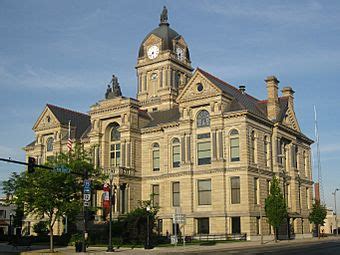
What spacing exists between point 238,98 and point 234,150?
8484 mm

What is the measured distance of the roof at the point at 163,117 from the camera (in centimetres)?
7106

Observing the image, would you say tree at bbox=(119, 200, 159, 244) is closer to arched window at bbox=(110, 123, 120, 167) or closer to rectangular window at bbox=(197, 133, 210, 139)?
rectangular window at bbox=(197, 133, 210, 139)

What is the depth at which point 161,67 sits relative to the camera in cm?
9062

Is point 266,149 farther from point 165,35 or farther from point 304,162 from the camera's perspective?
point 165,35

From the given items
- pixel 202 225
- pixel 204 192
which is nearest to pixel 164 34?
pixel 204 192

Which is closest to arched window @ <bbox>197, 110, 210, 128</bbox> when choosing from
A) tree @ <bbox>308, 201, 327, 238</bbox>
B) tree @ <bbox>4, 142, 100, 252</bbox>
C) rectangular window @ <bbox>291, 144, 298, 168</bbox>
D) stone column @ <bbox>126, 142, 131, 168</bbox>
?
stone column @ <bbox>126, 142, 131, 168</bbox>

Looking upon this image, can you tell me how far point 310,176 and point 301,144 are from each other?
5.85m

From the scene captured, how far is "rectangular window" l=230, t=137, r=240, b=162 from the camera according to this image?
61.9 meters

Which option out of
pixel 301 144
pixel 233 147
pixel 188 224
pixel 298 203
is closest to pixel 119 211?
pixel 188 224

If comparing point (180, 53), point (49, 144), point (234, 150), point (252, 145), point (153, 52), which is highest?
point (180, 53)

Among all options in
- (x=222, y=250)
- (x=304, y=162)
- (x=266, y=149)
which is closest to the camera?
(x=222, y=250)

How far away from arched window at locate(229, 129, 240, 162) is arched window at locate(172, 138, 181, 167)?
28.0 ft

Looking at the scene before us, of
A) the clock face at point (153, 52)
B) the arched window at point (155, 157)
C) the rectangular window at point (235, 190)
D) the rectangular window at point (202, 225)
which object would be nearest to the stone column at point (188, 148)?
the arched window at point (155, 157)

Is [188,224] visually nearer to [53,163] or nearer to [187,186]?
[187,186]
